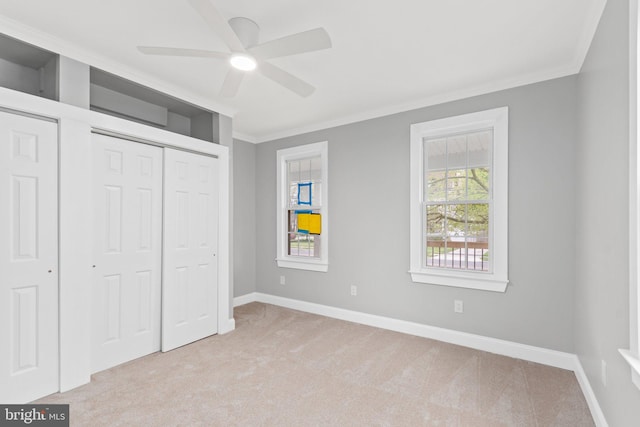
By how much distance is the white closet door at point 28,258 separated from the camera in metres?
2.15

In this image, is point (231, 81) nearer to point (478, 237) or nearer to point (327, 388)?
point (327, 388)

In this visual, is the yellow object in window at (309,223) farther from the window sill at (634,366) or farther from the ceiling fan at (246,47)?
the window sill at (634,366)

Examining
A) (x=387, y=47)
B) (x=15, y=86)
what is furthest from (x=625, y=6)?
(x=15, y=86)

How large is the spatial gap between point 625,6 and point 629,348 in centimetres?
162

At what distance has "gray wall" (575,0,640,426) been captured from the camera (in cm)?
157

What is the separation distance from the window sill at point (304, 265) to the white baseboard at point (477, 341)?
0.48 meters

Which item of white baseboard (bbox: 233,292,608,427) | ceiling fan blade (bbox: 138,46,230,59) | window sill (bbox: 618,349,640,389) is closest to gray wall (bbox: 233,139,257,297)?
white baseboard (bbox: 233,292,608,427)

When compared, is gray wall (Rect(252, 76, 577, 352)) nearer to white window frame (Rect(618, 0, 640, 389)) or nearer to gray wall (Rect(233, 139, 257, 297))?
gray wall (Rect(233, 139, 257, 297))

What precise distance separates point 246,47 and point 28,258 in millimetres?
2088

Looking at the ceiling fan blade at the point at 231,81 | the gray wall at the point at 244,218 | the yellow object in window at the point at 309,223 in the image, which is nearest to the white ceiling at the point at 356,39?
the ceiling fan blade at the point at 231,81

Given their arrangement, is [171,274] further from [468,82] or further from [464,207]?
[468,82]

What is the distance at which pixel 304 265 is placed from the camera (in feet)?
15.0

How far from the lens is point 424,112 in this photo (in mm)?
3586

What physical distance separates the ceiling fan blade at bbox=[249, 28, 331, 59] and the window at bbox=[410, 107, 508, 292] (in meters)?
2.07
